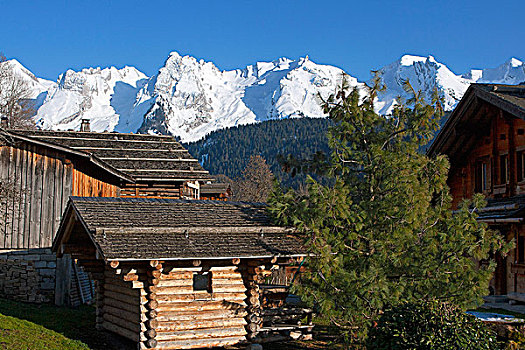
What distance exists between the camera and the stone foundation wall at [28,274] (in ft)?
73.4

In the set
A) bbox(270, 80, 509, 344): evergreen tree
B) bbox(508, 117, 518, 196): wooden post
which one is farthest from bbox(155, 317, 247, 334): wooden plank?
bbox(508, 117, 518, 196): wooden post

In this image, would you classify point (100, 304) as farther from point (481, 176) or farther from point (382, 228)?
point (481, 176)

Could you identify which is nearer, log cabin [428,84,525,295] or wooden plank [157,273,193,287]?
wooden plank [157,273,193,287]

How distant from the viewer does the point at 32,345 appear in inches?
541

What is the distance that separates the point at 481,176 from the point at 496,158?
1.86m

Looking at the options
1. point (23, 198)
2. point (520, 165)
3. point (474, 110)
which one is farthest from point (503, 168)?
point (23, 198)

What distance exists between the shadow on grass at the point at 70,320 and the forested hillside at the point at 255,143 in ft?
445

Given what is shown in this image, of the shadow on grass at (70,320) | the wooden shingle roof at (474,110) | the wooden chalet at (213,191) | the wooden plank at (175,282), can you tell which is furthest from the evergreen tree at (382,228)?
the wooden chalet at (213,191)

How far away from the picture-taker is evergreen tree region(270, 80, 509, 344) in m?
14.1

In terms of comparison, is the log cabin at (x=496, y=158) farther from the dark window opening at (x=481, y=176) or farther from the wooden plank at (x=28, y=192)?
the wooden plank at (x=28, y=192)

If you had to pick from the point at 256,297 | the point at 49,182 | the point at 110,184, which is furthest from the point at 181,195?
the point at 256,297

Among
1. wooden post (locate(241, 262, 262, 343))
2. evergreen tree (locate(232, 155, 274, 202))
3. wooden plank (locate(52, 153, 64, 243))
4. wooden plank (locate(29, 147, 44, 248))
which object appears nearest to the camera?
wooden post (locate(241, 262, 262, 343))

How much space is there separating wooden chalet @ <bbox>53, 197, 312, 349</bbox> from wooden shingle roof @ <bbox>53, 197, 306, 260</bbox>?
25mm

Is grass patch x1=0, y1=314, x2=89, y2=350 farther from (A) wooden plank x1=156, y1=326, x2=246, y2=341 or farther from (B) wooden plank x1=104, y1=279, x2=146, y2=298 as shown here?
(A) wooden plank x1=156, y1=326, x2=246, y2=341
